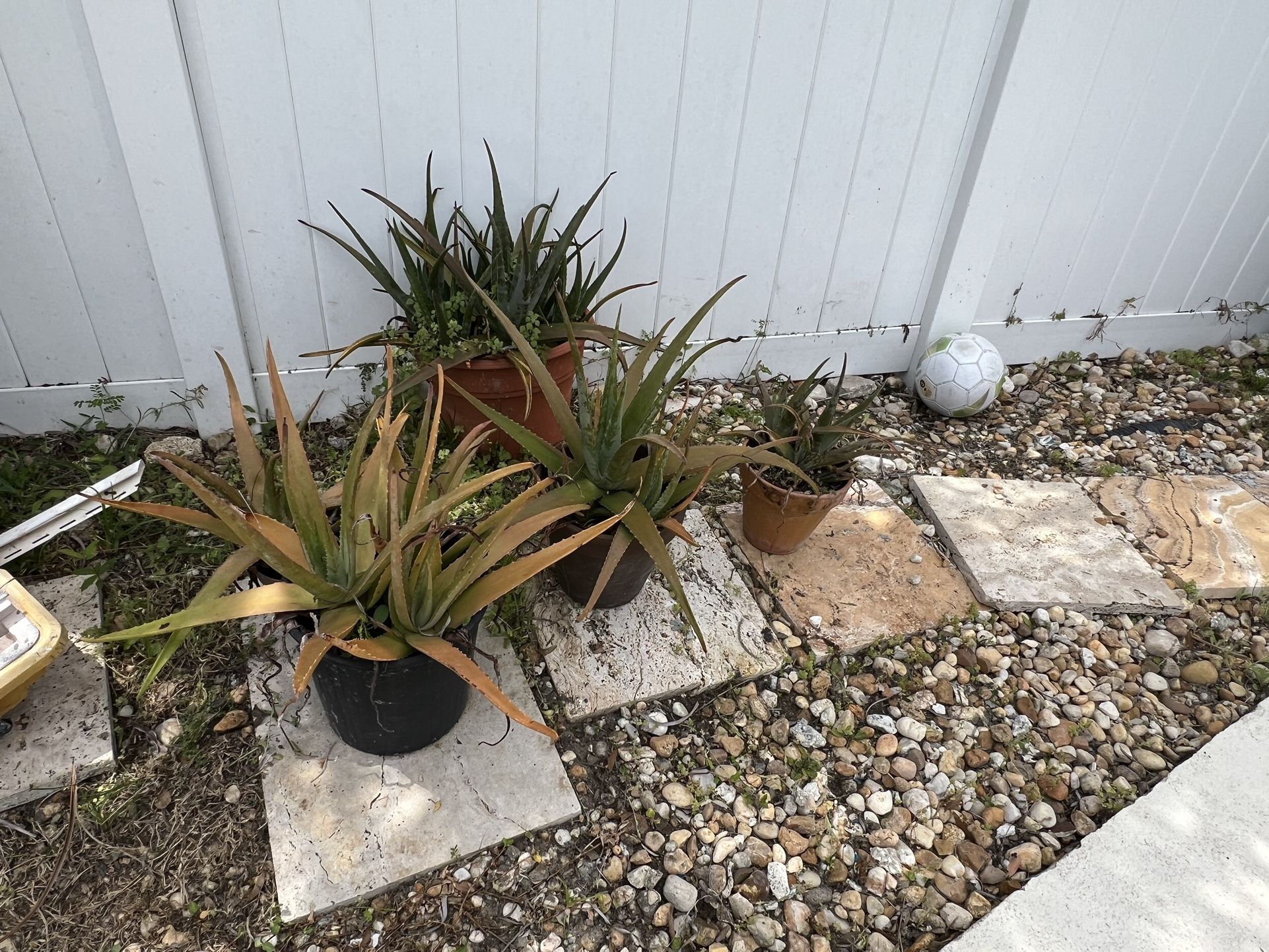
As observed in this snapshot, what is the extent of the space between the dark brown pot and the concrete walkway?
93cm

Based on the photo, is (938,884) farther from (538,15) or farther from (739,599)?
(538,15)

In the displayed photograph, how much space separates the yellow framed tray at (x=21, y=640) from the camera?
4.73 ft

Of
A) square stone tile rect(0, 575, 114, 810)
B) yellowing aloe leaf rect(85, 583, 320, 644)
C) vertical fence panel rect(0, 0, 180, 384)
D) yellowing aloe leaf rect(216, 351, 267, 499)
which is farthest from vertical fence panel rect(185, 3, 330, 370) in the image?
yellowing aloe leaf rect(85, 583, 320, 644)

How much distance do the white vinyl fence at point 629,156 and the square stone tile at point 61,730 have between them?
871 millimetres

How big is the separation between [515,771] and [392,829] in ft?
0.83

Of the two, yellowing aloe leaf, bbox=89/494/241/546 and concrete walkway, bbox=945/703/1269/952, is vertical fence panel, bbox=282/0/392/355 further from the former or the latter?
concrete walkway, bbox=945/703/1269/952

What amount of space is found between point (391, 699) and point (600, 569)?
55 cm

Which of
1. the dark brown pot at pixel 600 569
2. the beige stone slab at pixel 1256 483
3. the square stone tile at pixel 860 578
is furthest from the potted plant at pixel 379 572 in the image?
the beige stone slab at pixel 1256 483

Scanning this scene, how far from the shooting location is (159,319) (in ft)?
7.20

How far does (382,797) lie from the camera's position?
1523mm

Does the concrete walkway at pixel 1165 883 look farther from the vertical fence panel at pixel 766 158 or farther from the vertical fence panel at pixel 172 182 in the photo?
the vertical fence panel at pixel 172 182

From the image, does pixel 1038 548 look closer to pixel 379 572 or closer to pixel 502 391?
pixel 502 391

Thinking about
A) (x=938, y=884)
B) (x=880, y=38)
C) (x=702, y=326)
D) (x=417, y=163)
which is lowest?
(x=938, y=884)

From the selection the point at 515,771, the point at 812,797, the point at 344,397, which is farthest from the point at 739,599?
the point at 344,397
